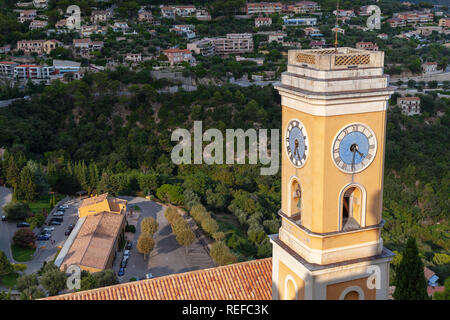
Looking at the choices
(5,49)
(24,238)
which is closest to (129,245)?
(24,238)

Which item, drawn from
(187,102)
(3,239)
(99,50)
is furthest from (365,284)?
(99,50)

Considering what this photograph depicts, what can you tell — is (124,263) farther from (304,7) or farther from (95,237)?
(304,7)

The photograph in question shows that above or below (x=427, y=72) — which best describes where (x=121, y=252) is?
below

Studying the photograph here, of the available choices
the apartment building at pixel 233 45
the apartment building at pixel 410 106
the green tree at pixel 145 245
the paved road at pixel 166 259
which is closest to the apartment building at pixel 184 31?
the apartment building at pixel 233 45

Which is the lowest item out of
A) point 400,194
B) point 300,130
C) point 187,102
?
point 400,194

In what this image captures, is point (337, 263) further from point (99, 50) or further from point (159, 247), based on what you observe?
point (99, 50)

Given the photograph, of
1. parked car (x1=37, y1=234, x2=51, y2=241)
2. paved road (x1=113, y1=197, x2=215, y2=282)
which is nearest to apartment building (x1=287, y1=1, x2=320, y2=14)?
paved road (x1=113, y1=197, x2=215, y2=282)

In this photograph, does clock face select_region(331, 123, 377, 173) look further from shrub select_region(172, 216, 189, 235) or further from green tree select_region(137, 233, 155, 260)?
shrub select_region(172, 216, 189, 235)

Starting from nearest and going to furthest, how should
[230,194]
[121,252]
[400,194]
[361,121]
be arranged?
1. [361,121]
2. [121,252]
3. [230,194]
4. [400,194]
